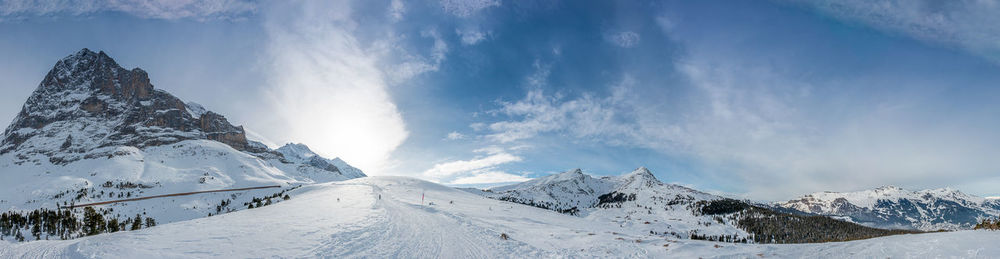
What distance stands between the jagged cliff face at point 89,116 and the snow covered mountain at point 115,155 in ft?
1.24

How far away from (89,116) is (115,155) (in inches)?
3459

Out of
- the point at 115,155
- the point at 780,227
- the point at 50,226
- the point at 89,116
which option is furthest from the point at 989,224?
the point at 89,116

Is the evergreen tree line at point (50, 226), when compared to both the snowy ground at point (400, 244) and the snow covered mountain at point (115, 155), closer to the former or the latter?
the snowy ground at point (400, 244)

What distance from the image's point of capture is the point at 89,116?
164 m

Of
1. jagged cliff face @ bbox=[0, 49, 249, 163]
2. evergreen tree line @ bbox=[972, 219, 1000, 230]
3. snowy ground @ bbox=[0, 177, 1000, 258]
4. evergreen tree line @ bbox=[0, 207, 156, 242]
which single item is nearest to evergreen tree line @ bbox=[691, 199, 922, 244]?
snowy ground @ bbox=[0, 177, 1000, 258]

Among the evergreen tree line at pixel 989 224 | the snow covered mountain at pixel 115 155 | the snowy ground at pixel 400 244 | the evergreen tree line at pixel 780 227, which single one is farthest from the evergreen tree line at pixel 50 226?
the evergreen tree line at pixel 780 227

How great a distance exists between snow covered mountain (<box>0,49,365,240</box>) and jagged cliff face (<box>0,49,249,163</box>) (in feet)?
1.24

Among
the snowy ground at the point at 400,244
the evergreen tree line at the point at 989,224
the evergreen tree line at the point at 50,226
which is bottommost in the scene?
the evergreen tree line at the point at 50,226

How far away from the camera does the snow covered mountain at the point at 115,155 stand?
6931cm

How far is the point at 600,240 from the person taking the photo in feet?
57.2

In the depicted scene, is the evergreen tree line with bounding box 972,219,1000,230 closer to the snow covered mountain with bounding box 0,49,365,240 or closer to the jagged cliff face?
the snow covered mountain with bounding box 0,49,365,240

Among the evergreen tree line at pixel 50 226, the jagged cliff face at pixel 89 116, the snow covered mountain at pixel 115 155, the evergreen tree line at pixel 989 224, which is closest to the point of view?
the evergreen tree line at pixel 989 224

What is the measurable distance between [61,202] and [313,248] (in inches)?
3735

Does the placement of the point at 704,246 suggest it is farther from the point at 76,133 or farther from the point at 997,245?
the point at 76,133
